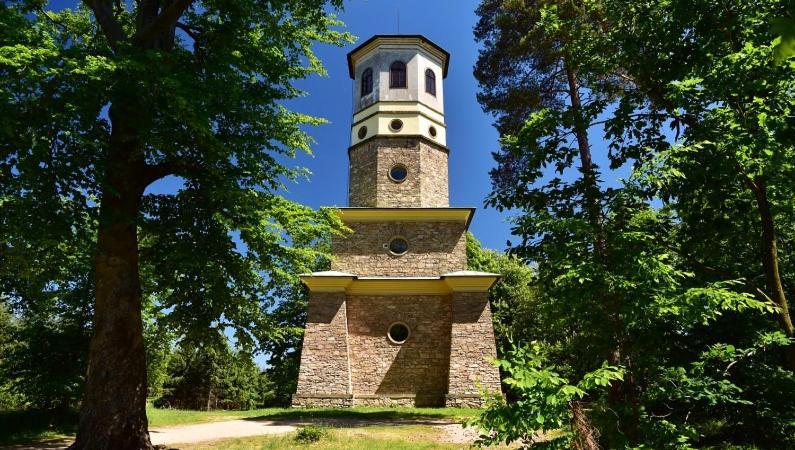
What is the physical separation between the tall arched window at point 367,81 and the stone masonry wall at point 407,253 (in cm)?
587

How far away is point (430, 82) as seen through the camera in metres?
→ 20.0

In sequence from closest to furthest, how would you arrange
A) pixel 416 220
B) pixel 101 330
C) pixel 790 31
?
pixel 790 31
pixel 101 330
pixel 416 220

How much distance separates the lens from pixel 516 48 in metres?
12.8

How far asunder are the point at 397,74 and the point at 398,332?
1030cm

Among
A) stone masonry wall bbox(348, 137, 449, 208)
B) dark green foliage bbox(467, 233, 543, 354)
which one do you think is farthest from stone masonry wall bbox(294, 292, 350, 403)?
dark green foliage bbox(467, 233, 543, 354)

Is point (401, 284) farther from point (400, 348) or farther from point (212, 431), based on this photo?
point (212, 431)

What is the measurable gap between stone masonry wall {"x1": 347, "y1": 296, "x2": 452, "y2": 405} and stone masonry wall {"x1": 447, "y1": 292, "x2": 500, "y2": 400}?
607mm

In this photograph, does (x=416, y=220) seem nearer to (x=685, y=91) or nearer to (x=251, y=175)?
(x=251, y=175)

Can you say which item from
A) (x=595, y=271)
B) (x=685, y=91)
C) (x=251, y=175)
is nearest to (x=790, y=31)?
(x=595, y=271)

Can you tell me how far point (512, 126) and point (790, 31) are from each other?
522 inches

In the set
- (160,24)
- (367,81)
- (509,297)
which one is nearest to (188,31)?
(160,24)

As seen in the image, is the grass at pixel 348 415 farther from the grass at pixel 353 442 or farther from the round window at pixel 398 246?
the round window at pixel 398 246

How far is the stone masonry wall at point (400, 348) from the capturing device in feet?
53.0

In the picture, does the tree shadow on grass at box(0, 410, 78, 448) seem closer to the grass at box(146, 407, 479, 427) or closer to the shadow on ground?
the grass at box(146, 407, 479, 427)
